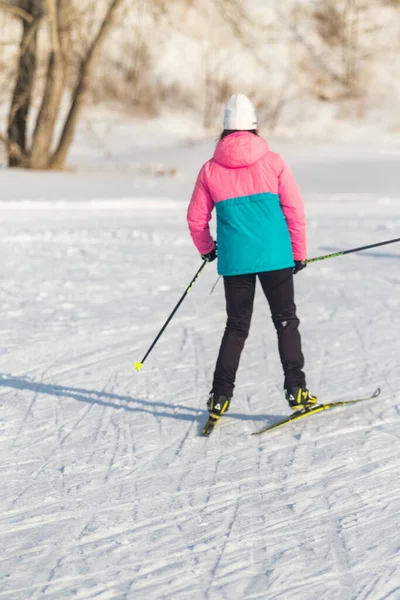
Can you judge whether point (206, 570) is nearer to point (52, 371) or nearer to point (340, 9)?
point (52, 371)

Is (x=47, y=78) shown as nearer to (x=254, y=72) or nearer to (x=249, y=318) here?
(x=254, y=72)

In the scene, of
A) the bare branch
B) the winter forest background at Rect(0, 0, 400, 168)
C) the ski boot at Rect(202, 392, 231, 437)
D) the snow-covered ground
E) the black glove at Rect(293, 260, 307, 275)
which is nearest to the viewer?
the snow-covered ground

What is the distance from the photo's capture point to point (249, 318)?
4.91m

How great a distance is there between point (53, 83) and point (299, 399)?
15.9 m

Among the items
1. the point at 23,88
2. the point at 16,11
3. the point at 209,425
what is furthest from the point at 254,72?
the point at 209,425

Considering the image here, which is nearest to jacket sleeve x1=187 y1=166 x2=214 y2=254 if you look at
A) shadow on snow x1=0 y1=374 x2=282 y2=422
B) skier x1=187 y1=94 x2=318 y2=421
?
skier x1=187 y1=94 x2=318 y2=421

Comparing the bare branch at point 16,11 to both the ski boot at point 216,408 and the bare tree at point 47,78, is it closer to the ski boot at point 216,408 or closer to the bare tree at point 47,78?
the bare tree at point 47,78

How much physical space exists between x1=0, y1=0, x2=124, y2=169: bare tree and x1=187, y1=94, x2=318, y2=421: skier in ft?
49.4

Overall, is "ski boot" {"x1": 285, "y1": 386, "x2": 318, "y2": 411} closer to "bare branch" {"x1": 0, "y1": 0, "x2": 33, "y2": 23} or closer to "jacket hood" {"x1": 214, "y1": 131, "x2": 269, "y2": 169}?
"jacket hood" {"x1": 214, "y1": 131, "x2": 269, "y2": 169}

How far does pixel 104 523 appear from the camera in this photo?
147 inches

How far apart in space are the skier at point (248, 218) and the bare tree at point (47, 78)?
15.1m

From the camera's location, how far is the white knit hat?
458 centimetres

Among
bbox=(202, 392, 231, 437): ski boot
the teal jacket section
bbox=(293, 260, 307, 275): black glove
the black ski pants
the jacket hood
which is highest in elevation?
the jacket hood

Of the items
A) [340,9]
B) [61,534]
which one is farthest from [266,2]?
[61,534]
